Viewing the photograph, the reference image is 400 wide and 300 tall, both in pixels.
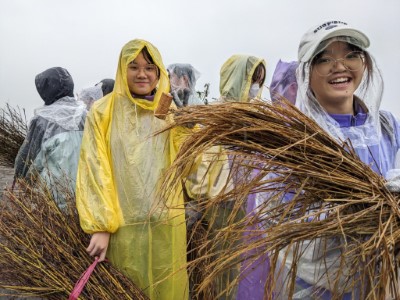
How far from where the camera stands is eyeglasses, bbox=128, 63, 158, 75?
7.73 ft

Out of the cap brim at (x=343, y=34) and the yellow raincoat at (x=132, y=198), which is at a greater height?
the cap brim at (x=343, y=34)

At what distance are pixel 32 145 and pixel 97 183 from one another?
125cm

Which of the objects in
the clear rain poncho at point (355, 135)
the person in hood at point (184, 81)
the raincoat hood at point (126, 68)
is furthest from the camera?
the person in hood at point (184, 81)

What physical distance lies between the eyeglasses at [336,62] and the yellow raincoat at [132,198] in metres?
0.71

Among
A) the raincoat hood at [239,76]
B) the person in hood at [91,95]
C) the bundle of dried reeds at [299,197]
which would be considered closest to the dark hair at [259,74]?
the raincoat hood at [239,76]

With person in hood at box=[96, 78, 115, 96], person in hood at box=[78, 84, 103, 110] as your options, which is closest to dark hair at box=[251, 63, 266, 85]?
person in hood at box=[96, 78, 115, 96]

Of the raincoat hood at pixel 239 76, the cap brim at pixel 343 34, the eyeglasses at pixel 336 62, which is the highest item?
the cap brim at pixel 343 34

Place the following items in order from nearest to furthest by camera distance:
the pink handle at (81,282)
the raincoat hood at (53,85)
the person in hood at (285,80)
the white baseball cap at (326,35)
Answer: the white baseball cap at (326,35) < the pink handle at (81,282) < the person in hood at (285,80) < the raincoat hood at (53,85)

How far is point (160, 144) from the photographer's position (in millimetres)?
2232

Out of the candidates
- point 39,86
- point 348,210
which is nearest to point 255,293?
point 348,210

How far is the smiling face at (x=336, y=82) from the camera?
1.60 metres

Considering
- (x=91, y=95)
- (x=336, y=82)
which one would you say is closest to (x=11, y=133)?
(x=91, y=95)

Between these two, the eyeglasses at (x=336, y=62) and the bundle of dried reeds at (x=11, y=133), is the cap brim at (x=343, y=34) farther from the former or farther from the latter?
the bundle of dried reeds at (x=11, y=133)

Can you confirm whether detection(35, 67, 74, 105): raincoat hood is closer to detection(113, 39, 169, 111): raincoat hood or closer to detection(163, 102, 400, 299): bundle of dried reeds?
detection(113, 39, 169, 111): raincoat hood
